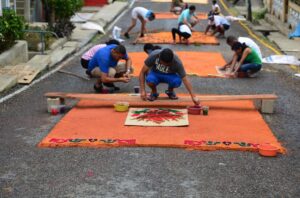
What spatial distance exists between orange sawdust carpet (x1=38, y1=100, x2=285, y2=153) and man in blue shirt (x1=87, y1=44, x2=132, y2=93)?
116 centimetres

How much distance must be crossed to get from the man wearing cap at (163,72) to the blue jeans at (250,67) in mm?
3693

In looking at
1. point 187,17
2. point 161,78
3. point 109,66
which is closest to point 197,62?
point 109,66

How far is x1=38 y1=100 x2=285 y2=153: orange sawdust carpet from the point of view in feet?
26.7

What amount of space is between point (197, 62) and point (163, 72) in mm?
5747

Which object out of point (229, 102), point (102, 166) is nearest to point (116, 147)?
point (102, 166)

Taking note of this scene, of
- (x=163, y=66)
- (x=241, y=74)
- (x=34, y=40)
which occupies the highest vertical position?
(x=163, y=66)

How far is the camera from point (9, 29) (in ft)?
46.3

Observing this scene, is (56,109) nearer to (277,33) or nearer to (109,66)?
(109,66)

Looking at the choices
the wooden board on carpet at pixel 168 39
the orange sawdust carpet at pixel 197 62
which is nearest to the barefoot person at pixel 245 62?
the orange sawdust carpet at pixel 197 62

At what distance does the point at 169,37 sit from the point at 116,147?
1278cm

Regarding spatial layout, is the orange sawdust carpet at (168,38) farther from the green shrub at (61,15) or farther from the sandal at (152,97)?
the sandal at (152,97)

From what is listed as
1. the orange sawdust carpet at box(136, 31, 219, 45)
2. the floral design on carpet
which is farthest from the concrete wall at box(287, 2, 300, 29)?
the floral design on carpet

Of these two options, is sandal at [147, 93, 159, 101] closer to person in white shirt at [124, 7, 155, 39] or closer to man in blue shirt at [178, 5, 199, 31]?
man in blue shirt at [178, 5, 199, 31]

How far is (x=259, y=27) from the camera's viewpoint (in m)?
24.9
